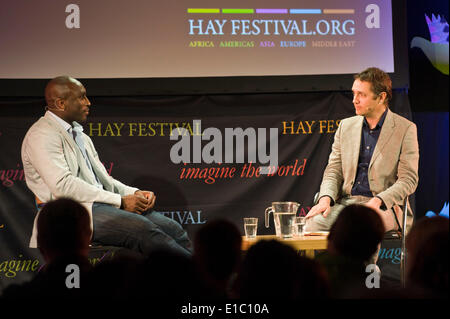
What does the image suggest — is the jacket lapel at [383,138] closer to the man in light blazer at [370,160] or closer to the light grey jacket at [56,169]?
the man in light blazer at [370,160]

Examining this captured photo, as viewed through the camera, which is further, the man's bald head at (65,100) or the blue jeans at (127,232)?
the man's bald head at (65,100)

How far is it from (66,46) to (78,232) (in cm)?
260

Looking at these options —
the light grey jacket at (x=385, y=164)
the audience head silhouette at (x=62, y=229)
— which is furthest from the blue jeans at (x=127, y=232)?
the light grey jacket at (x=385, y=164)

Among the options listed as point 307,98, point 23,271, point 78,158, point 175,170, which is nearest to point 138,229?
point 78,158

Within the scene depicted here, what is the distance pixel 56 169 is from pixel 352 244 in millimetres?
1758

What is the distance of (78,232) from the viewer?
1911mm

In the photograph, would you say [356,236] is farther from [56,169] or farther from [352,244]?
[56,169]

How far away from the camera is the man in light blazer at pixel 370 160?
3.29m

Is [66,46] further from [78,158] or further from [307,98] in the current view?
[307,98]

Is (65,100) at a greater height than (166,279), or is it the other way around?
(65,100)

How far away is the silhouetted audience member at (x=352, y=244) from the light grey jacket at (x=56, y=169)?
1.53m

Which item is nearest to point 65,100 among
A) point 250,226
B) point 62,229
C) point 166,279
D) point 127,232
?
point 127,232

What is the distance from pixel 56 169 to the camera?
298 cm

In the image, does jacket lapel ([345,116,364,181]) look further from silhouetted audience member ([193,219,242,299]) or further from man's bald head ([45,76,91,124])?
silhouetted audience member ([193,219,242,299])
